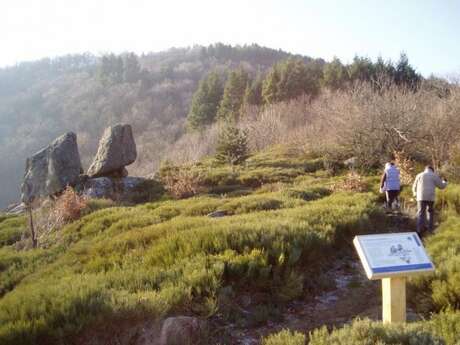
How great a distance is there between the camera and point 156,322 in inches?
202

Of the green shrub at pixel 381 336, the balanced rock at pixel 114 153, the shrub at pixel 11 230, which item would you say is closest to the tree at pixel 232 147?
the balanced rock at pixel 114 153

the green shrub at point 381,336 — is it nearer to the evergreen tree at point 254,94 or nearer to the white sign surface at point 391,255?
the white sign surface at point 391,255

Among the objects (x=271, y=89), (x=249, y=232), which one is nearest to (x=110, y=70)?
(x=271, y=89)

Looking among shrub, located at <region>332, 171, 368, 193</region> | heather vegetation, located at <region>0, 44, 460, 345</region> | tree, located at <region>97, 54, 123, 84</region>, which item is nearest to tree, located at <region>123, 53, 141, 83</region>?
tree, located at <region>97, 54, 123, 84</region>

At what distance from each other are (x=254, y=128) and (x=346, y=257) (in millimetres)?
29640

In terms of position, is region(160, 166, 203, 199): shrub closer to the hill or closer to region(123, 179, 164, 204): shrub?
→ region(123, 179, 164, 204): shrub

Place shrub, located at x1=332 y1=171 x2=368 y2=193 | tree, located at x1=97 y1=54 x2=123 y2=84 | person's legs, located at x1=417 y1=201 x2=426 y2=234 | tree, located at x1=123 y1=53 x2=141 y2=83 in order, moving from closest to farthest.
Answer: person's legs, located at x1=417 y1=201 x2=426 y2=234 → shrub, located at x1=332 y1=171 x2=368 y2=193 → tree, located at x1=97 y1=54 x2=123 y2=84 → tree, located at x1=123 y1=53 x2=141 y2=83

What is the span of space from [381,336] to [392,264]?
0.78 m

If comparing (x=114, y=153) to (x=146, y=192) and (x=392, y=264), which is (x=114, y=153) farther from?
(x=392, y=264)

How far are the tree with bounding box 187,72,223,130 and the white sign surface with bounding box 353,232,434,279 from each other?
47370 mm

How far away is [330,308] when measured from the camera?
669 centimetres

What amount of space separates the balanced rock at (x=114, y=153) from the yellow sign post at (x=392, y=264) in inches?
700

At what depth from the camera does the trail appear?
568 centimetres

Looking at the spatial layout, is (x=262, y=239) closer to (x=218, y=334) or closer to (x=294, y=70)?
(x=218, y=334)
